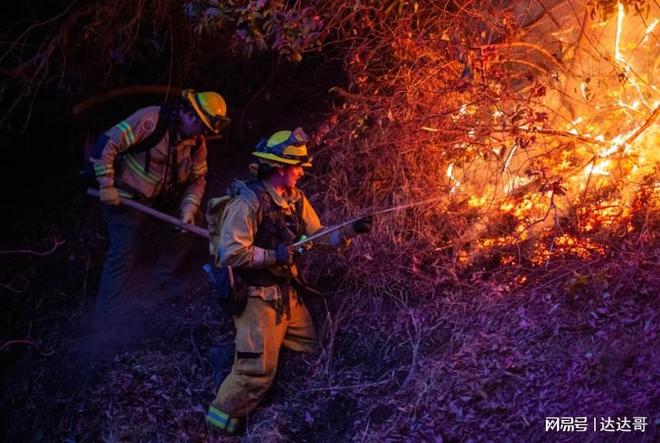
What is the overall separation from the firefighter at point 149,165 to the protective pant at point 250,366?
1.47m

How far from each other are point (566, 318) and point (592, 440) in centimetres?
107

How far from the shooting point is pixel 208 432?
5383 mm

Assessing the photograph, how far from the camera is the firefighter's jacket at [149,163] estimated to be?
6.07 m

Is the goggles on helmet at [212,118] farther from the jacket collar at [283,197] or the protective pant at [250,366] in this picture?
the protective pant at [250,366]

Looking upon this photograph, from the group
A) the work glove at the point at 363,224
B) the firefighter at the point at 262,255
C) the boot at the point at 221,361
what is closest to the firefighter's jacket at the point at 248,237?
the firefighter at the point at 262,255

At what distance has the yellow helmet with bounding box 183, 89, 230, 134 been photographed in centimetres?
599

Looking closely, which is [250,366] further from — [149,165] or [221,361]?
[149,165]

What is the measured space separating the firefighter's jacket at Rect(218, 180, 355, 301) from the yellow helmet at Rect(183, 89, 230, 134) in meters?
0.91

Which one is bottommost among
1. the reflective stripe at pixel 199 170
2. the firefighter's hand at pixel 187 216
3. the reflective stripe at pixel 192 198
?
the firefighter's hand at pixel 187 216

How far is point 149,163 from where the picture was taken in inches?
248

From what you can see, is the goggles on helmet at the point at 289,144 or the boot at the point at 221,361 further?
the boot at the point at 221,361

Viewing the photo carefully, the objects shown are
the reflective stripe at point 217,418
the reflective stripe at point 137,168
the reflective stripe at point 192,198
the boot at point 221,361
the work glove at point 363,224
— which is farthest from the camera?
the reflective stripe at point 192,198

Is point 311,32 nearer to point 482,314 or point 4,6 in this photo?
point 482,314

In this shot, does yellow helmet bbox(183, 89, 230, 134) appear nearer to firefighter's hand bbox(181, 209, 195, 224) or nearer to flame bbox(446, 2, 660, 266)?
firefighter's hand bbox(181, 209, 195, 224)
